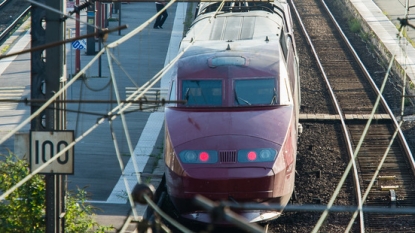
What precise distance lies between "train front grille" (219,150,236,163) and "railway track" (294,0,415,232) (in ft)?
8.31

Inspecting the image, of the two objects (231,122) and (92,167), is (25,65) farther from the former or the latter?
(231,122)

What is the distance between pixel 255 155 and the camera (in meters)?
10.4

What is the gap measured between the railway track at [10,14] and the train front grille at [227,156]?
18.8 m

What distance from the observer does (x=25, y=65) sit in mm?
24422

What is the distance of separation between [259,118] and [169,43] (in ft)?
55.0

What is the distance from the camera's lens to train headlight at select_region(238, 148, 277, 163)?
10.4m

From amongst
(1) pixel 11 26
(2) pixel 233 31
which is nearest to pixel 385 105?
(2) pixel 233 31

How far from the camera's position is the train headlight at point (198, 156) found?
10422mm

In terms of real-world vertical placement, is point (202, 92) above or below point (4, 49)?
above

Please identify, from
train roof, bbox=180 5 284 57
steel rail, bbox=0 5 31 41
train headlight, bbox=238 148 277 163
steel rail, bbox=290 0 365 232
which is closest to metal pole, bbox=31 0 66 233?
train headlight, bbox=238 148 277 163

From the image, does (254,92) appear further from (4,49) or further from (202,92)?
(4,49)

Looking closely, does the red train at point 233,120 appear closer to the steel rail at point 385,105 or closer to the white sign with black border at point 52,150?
the white sign with black border at point 52,150

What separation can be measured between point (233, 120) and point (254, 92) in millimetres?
998

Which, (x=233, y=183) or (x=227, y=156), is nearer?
(x=233, y=183)
